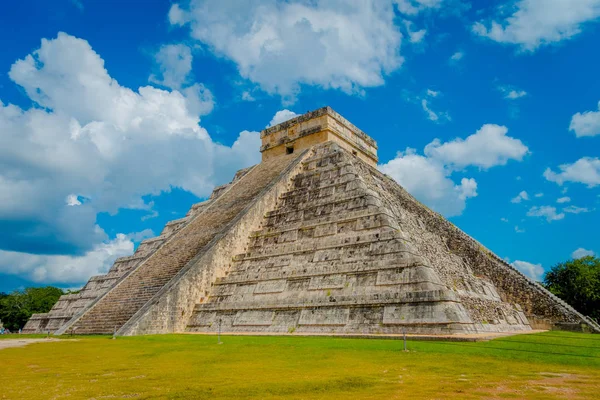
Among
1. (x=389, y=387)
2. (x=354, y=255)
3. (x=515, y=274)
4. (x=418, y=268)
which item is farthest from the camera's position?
(x=515, y=274)

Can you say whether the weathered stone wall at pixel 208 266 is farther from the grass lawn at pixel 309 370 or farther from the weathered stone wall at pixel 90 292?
the weathered stone wall at pixel 90 292

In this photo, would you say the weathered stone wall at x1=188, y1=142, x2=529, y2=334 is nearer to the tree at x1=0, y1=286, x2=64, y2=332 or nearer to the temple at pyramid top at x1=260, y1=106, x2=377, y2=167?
the temple at pyramid top at x1=260, y1=106, x2=377, y2=167

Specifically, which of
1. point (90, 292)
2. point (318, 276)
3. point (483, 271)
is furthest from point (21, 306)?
point (483, 271)

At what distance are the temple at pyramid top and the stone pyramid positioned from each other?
2.23 m

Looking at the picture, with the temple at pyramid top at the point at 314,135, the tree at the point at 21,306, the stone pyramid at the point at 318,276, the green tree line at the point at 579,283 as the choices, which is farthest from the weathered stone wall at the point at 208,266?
the tree at the point at 21,306

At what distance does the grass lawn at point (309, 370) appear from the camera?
513 centimetres

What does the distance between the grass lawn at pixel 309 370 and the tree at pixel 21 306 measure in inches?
1259

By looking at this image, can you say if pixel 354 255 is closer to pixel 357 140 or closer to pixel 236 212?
pixel 236 212

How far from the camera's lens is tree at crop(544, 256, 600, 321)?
22.0m

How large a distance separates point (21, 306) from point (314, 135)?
104 feet

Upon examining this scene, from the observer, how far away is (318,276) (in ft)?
41.8

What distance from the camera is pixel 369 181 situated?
17172mm

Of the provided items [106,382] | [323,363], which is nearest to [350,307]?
[323,363]

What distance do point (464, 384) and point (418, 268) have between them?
579 cm
